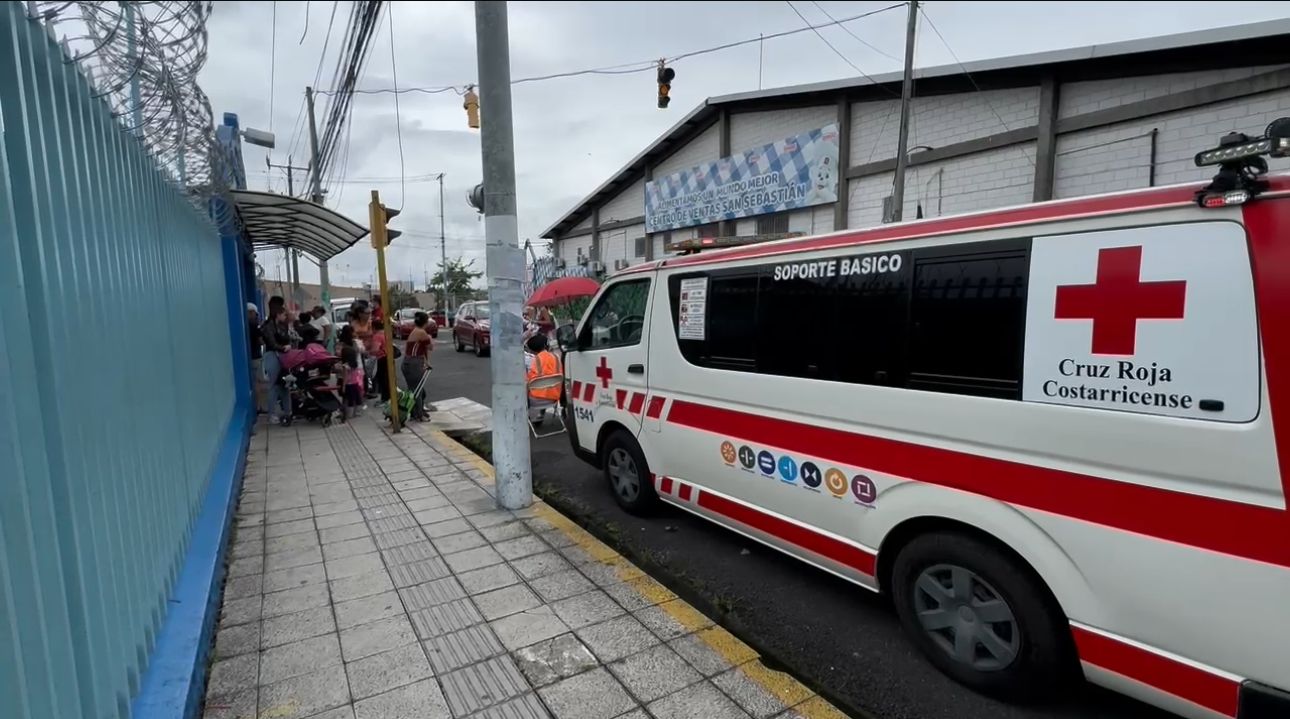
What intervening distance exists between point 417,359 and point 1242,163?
8532 mm

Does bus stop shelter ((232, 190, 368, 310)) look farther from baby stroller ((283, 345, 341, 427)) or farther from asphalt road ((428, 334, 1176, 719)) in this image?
asphalt road ((428, 334, 1176, 719))

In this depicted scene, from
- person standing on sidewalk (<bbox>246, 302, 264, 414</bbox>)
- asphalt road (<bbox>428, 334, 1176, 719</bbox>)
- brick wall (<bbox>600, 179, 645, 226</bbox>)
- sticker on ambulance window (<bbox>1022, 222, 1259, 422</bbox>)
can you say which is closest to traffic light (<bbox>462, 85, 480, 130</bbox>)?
person standing on sidewalk (<bbox>246, 302, 264, 414</bbox>)

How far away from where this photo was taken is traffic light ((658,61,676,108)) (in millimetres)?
9383

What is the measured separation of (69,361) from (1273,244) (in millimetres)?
3609

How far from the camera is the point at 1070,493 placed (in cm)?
227

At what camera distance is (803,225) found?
13.6 m

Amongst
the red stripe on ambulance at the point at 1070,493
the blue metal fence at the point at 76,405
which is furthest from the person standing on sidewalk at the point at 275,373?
the red stripe on ambulance at the point at 1070,493

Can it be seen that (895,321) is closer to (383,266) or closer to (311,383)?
(383,266)

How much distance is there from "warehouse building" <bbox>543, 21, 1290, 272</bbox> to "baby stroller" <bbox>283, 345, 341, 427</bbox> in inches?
190

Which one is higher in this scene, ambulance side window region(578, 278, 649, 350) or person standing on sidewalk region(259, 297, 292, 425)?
ambulance side window region(578, 278, 649, 350)

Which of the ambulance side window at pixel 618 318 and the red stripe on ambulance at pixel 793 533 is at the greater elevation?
the ambulance side window at pixel 618 318

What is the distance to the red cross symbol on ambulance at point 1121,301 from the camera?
6.77ft

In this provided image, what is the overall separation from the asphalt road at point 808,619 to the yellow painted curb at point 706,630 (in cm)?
8

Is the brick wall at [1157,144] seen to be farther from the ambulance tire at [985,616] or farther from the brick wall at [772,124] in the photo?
the ambulance tire at [985,616]
